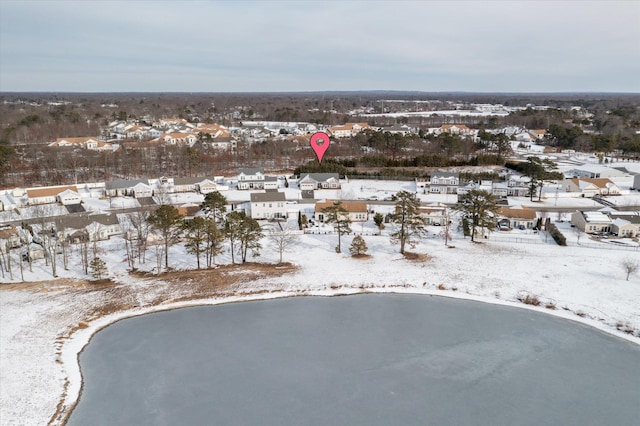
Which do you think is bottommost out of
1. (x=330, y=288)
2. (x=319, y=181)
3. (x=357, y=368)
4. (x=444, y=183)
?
(x=357, y=368)

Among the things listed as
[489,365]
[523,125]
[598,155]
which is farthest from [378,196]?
[523,125]

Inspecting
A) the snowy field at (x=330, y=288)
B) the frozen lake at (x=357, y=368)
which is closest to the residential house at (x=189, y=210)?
the snowy field at (x=330, y=288)

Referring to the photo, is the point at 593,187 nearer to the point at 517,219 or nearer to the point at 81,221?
the point at 517,219

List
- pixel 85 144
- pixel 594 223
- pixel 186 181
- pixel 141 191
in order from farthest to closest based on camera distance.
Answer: pixel 85 144
pixel 186 181
pixel 141 191
pixel 594 223

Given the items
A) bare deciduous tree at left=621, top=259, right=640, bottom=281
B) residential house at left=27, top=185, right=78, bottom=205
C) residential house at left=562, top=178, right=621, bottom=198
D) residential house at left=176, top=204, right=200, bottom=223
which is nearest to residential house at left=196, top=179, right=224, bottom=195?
residential house at left=176, top=204, right=200, bottom=223

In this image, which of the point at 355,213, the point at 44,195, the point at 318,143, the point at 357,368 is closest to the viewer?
the point at 357,368

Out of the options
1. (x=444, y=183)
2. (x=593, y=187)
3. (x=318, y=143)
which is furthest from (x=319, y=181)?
(x=593, y=187)

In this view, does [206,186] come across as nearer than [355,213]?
No
